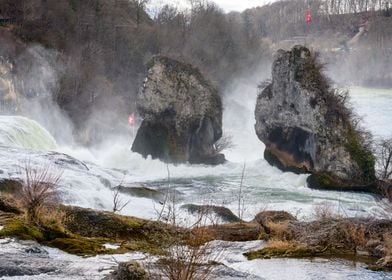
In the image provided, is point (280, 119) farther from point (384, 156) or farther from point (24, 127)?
point (24, 127)

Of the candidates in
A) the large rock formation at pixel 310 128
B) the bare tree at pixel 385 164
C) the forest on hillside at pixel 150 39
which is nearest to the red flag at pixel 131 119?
the forest on hillside at pixel 150 39

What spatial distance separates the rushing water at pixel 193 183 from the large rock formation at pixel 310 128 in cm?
126

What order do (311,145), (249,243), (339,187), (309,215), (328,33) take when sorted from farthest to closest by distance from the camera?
(328,33) → (311,145) → (339,187) → (309,215) → (249,243)

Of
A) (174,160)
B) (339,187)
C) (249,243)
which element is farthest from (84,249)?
(174,160)

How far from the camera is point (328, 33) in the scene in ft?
396

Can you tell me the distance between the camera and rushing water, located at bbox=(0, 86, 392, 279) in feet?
42.4

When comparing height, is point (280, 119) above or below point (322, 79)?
below

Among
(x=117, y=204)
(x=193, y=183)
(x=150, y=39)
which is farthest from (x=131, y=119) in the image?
(x=117, y=204)

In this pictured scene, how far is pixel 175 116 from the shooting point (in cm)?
4325

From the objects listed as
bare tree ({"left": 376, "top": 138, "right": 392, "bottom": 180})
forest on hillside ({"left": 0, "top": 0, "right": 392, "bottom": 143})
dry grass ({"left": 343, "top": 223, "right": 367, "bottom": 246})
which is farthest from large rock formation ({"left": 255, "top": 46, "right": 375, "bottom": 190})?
dry grass ({"left": 343, "top": 223, "right": 367, "bottom": 246})

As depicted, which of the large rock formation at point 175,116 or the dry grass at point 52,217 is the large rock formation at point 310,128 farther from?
the dry grass at point 52,217

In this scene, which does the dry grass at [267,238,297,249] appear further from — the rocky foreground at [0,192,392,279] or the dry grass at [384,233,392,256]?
the dry grass at [384,233,392,256]

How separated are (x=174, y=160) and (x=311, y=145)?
11.5 metres

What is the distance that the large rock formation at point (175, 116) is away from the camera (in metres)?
42.8
